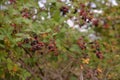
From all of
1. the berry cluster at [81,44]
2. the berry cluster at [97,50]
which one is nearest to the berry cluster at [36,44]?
the berry cluster at [81,44]

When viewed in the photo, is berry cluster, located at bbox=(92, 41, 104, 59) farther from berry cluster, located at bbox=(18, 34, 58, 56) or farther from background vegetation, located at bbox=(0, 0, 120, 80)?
berry cluster, located at bbox=(18, 34, 58, 56)

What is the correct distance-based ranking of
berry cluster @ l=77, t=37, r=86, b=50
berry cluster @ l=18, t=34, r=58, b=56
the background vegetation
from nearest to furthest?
berry cluster @ l=18, t=34, r=58, b=56 → the background vegetation → berry cluster @ l=77, t=37, r=86, b=50

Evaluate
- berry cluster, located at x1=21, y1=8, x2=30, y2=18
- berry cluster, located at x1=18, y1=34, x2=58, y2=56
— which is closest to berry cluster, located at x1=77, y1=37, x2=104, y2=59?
berry cluster, located at x1=18, y1=34, x2=58, y2=56

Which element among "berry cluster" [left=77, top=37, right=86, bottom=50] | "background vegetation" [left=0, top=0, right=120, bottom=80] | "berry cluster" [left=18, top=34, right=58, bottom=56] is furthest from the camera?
"berry cluster" [left=77, top=37, right=86, bottom=50]

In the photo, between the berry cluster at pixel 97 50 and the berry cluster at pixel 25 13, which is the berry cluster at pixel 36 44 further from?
the berry cluster at pixel 97 50

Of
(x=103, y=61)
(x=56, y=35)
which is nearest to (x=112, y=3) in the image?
(x=103, y=61)

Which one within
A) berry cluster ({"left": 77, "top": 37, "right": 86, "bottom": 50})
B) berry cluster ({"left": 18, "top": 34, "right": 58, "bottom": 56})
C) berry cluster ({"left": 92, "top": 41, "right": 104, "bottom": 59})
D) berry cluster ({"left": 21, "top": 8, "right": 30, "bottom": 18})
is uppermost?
berry cluster ({"left": 21, "top": 8, "right": 30, "bottom": 18})

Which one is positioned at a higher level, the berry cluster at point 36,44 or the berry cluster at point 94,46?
the berry cluster at point 36,44

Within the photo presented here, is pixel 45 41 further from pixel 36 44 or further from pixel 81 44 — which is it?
pixel 81 44

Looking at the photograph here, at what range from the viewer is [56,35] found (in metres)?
2.50

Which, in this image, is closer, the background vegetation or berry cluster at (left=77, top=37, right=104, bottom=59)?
the background vegetation

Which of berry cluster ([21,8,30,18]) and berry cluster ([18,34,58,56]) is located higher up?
berry cluster ([21,8,30,18])

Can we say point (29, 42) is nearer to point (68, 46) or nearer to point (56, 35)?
point (56, 35)

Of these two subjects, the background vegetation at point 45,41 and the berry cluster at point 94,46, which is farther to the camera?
the berry cluster at point 94,46
